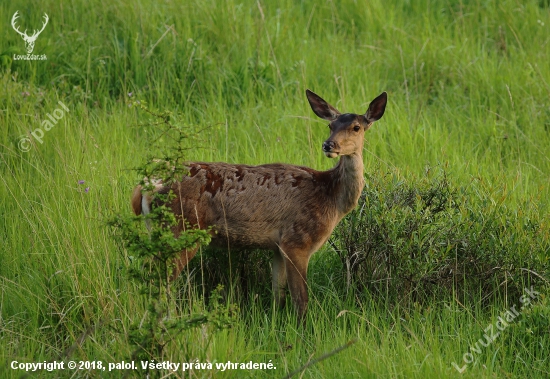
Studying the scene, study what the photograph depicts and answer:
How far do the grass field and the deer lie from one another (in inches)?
10.1

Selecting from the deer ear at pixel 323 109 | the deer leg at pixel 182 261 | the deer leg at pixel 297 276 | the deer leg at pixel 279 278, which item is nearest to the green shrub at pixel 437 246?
the deer leg at pixel 297 276

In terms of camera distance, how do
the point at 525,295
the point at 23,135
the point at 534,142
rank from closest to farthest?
1. the point at 525,295
2. the point at 23,135
3. the point at 534,142

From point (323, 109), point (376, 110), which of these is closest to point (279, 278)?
point (323, 109)

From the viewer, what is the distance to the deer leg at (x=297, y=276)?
5.90 meters

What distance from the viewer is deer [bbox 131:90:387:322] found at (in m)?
5.85

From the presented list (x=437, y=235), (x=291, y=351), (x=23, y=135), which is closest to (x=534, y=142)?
(x=437, y=235)

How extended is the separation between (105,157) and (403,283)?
2.54m

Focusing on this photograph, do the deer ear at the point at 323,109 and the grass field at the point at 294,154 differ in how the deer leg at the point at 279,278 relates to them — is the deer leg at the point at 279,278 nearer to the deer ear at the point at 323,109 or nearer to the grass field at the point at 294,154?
the grass field at the point at 294,154

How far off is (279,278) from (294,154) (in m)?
1.75

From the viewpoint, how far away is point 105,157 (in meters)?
6.81

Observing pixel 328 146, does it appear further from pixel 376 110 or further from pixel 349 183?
pixel 376 110

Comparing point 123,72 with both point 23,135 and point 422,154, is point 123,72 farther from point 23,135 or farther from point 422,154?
point 422,154

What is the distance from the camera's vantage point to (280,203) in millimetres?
6047

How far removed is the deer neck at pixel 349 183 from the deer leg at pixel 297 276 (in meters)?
0.45
